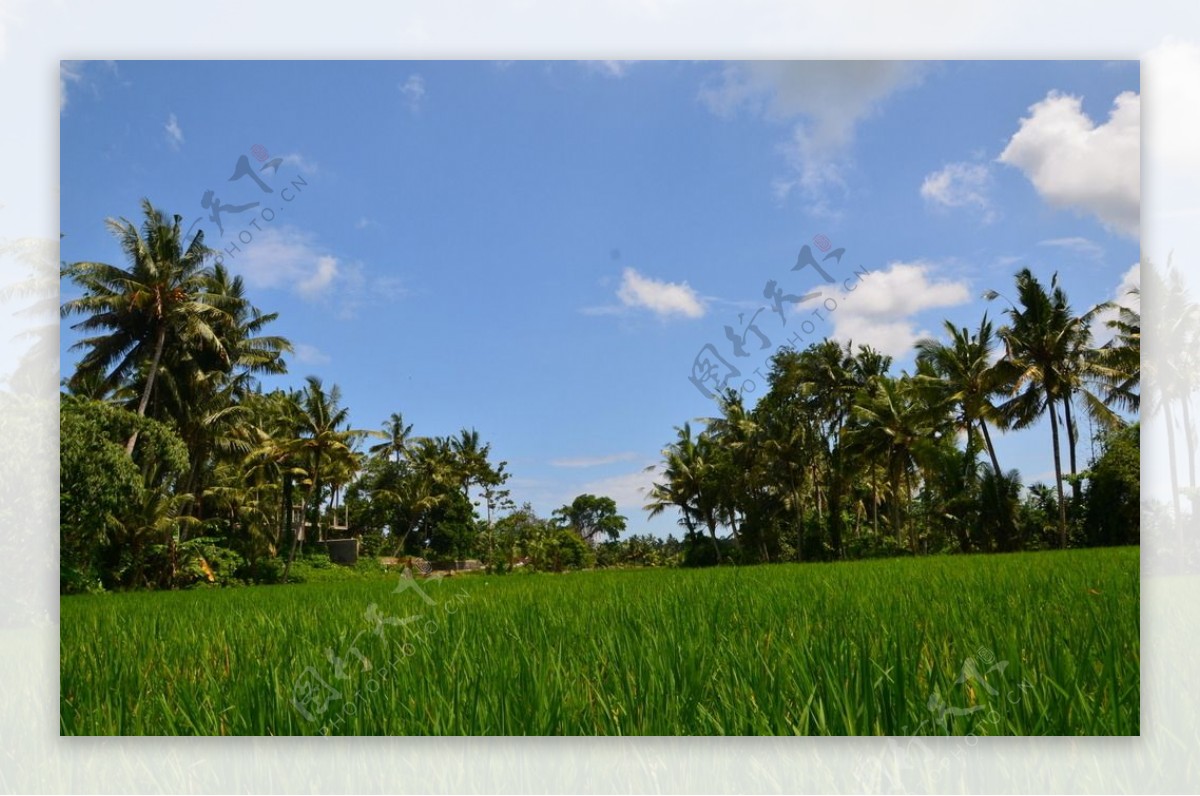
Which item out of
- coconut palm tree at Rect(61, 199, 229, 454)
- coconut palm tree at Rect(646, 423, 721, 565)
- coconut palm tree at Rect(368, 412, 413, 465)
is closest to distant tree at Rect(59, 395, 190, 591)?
coconut palm tree at Rect(61, 199, 229, 454)

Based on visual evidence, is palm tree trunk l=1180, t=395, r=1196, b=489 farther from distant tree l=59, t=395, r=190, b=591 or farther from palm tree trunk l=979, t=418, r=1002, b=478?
palm tree trunk l=979, t=418, r=1002, b=478

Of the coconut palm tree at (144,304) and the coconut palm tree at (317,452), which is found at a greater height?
the coconut palm tree at (144,304)

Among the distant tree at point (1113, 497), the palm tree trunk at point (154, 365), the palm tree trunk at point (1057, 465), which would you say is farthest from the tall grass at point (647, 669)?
the palm tree trunk at point (154, 365)

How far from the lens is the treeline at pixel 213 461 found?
15.3 ft

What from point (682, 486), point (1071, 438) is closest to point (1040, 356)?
point (1071, 438)

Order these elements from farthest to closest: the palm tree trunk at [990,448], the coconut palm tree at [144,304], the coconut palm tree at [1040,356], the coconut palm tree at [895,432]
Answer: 1. the coconut palm tree at [895,432]
2. the palm tree trunk at [990,448]
3. the coconut palm tree at [1040,356]
4. the coconut palm tree at [144,304]

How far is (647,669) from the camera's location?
2346 millimetres

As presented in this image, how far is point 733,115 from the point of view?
3658 millimetres

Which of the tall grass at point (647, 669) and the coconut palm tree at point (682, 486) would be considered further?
the coconut palm tree at point (682, 486)

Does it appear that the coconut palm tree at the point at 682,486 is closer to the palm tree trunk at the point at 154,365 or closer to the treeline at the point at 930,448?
the treeline at the point at 930,448

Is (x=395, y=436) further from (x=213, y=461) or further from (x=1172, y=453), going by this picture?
(x=1172, y=453)

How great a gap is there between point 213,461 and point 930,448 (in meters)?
12.0

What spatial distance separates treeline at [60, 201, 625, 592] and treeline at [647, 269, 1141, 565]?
1967 millimetres

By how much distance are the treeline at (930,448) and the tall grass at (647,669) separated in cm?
101
